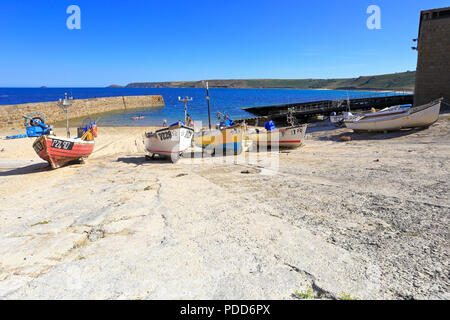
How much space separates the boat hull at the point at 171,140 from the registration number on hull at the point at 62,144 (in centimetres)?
379

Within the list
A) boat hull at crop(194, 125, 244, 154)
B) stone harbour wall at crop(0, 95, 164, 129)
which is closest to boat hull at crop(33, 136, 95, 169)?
boat hull at crop(194, 125, 244, 154)

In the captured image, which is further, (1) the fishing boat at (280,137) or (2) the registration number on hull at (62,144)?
(1) the fishing boat at (280,137)

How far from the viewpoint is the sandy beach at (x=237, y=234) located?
131 inches

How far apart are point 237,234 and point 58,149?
1152 cm

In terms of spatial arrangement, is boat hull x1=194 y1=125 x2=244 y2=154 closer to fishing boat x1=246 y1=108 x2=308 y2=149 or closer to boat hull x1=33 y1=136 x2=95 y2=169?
fishing boat x1=246 y1=108 x2=308 y2=149

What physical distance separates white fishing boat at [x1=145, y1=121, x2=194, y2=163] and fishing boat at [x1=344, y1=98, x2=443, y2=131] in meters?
11.5

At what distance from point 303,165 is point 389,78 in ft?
694

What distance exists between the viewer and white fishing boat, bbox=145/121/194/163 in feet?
43.7

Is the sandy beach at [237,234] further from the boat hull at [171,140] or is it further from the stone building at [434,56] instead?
the stone building at [434,56]

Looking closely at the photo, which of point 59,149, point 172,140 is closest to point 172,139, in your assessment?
point 172,140

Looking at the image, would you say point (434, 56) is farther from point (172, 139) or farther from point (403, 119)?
point (172, 139)

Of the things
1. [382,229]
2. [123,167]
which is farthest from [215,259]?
[123,167]

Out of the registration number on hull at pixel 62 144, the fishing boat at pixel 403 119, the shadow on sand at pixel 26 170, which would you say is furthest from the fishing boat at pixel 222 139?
the fishing boat at pixel 403 119
